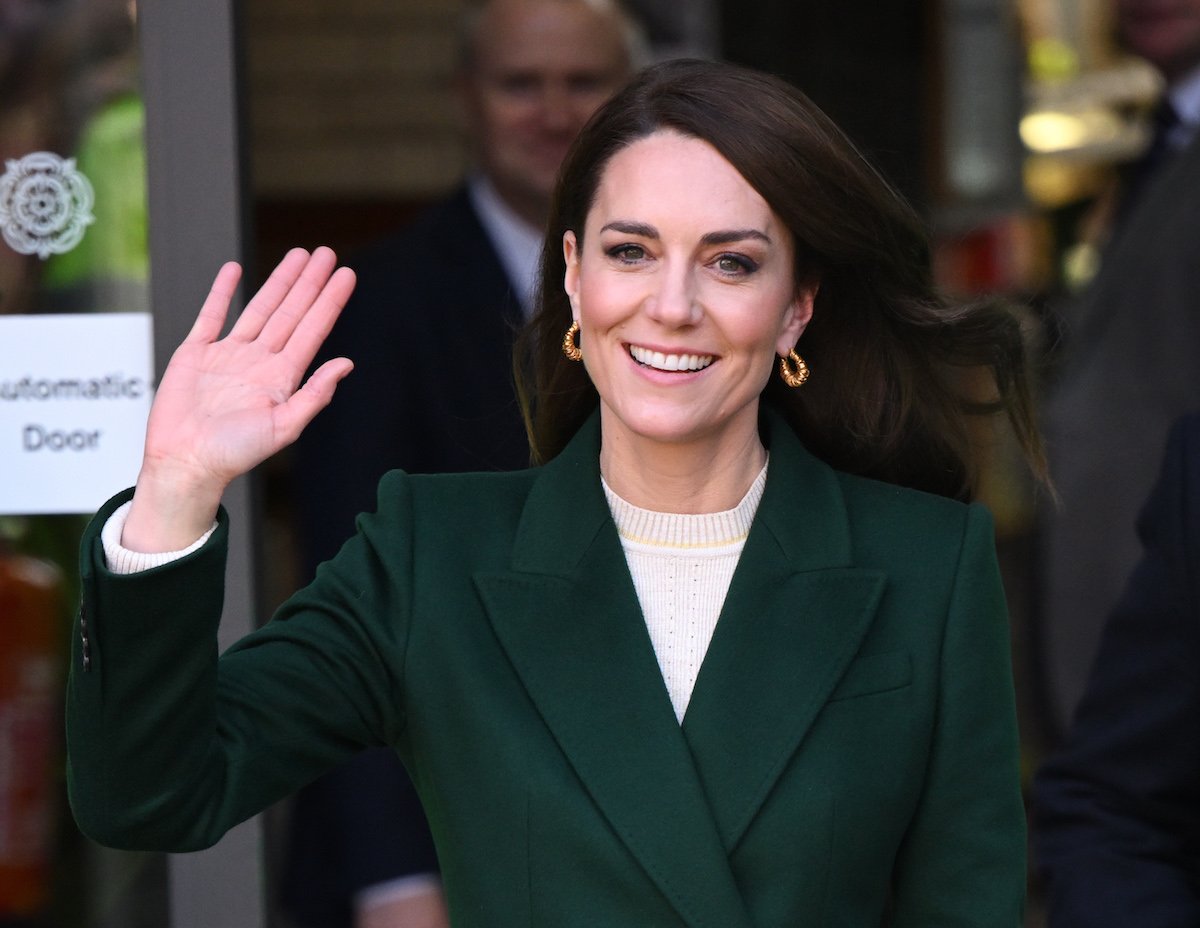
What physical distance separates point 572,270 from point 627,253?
0.54 feet

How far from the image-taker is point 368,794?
3352mm

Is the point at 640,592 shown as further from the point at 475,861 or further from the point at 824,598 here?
the point at 475,861

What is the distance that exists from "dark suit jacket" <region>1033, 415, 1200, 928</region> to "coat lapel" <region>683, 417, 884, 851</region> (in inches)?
14.0

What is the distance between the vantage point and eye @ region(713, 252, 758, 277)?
2.33 metres

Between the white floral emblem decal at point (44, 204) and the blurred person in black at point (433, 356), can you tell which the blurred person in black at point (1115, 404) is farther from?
the white floral emblem decal at point (44, 204)

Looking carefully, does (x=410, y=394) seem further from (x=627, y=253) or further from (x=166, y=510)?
(x=166, y=510)

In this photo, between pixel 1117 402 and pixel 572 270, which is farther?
pixel 1117 402

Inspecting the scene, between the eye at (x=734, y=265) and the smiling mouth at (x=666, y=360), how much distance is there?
0.33ft

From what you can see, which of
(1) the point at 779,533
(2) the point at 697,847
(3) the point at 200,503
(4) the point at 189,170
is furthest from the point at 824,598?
(4) the point at 189,170

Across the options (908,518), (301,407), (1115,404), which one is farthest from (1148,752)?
(1115,404)

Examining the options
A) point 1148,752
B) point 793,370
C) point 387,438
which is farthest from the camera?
point 387,438

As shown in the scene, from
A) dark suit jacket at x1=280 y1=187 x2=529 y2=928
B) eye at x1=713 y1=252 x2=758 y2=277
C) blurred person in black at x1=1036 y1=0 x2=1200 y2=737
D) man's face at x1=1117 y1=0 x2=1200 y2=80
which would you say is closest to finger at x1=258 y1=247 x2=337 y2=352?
eye at x1=713 y1=252 x2=758 y2=277

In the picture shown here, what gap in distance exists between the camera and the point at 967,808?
7.49 ft

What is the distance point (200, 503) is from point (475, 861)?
1.68 ft
